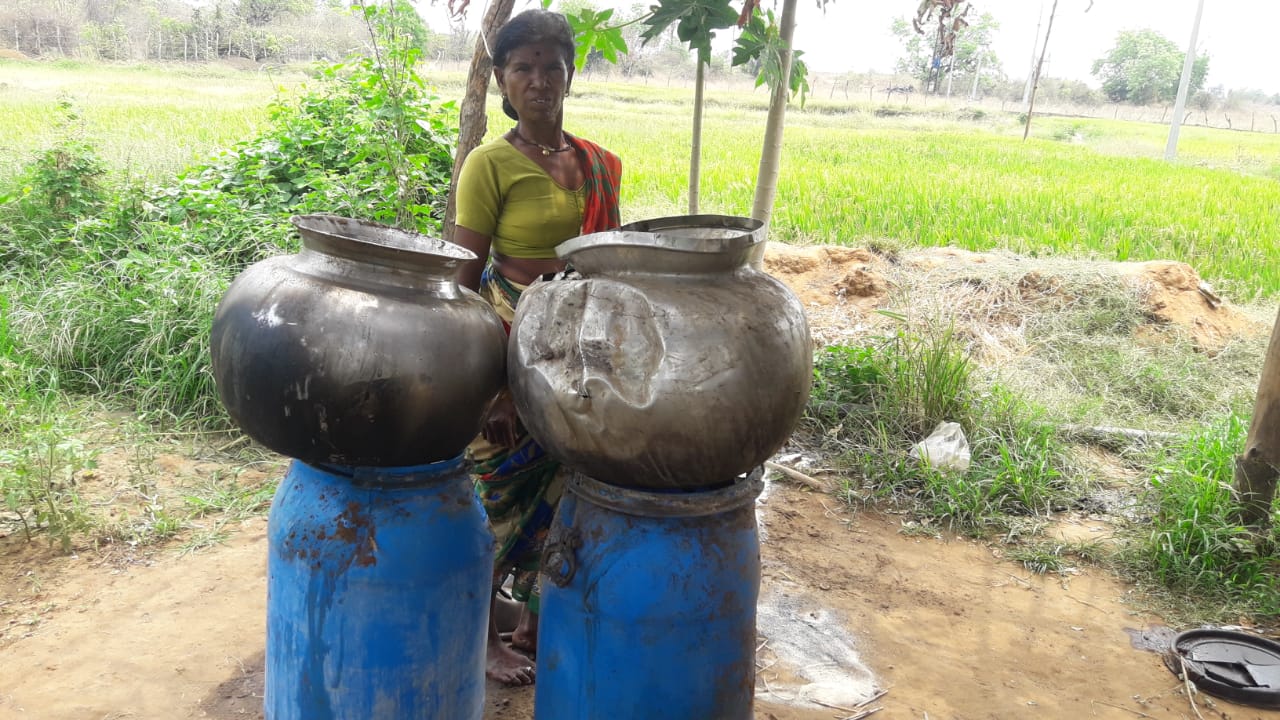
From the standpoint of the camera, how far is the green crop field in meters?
7.64

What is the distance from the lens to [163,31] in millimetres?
29000

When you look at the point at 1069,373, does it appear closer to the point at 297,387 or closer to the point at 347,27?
the point at 297,387

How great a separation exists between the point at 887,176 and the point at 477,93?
8.57 m

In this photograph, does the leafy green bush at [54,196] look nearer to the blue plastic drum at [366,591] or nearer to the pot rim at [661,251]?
the blue plastic drum at [366,591]

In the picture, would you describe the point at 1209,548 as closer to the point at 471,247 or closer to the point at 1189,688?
the point at 1189,688

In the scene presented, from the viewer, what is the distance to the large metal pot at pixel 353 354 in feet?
4.68

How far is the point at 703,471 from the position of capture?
1.44 meters

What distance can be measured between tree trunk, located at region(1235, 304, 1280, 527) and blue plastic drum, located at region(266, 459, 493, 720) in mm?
2987

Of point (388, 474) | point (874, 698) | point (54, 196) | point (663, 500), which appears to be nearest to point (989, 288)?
point (874, 698)

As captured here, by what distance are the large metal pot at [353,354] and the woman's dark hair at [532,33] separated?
0.71m

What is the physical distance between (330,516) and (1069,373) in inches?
188

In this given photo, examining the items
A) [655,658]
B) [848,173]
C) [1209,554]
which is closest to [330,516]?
[655,658]

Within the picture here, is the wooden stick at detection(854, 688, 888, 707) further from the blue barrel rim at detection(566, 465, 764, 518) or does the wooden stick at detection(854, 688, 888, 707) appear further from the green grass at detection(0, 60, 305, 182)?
the green grass at detection(0, 60, 305, 182)

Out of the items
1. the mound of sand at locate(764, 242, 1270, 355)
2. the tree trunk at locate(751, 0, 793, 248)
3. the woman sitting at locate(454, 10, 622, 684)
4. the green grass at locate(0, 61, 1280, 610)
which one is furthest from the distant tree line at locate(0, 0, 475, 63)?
the woman sitting at locate(454, 10, 622, 684)
